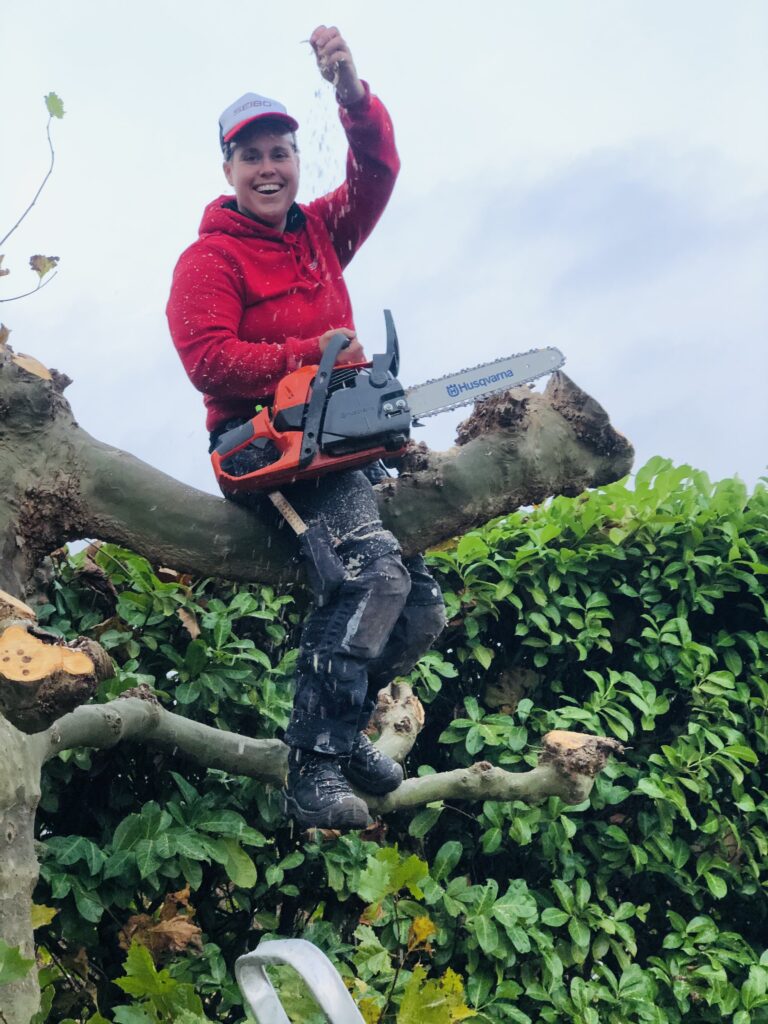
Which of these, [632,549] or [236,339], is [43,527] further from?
[632,549]

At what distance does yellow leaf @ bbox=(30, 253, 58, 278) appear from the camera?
145 inches

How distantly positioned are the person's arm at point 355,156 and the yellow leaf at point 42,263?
83cm

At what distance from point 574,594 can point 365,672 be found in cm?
148

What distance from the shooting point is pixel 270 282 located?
3494 millimetres

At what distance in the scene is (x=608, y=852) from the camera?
Answer: 14.0ft

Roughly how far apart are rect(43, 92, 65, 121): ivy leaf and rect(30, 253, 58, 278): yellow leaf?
1.46 ft

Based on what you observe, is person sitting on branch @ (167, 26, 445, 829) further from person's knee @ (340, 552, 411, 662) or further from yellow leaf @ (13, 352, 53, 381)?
yellow leaf @ (13, 352, 53, 381)

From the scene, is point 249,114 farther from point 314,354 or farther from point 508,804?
point 508,804

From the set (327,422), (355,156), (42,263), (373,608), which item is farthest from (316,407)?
(42,263)

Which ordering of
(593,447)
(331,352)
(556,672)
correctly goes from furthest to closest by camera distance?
(556,672) < (593,447) < (331,352)

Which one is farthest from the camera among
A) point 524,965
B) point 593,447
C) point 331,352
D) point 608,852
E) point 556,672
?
point 556,672

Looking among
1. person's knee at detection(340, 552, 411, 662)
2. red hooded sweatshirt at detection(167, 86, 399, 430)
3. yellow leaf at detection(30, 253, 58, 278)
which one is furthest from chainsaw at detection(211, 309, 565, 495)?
yellow leaf at detection(30, 253, 58, 278)

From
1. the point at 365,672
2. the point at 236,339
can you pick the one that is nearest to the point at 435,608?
the point at 365,672

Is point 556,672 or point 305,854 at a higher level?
point 556,672
